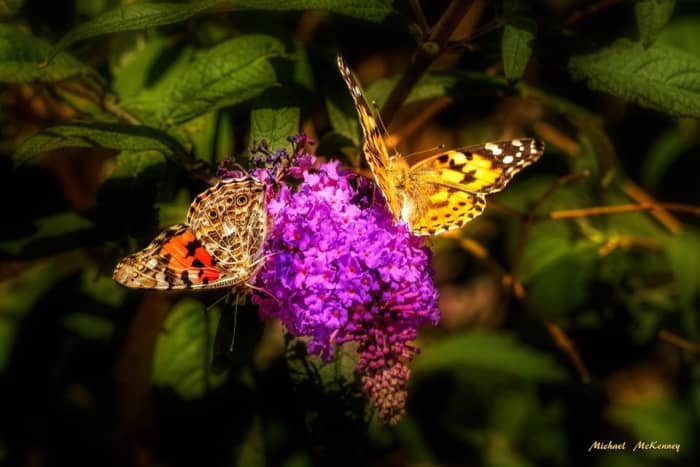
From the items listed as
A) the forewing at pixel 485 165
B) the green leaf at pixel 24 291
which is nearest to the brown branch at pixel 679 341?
the forewing at pixel 485 165

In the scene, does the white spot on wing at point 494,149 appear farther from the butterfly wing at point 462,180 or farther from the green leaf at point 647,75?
the green leaf at point 647,75

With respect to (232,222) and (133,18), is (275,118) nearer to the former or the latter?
(232,222)

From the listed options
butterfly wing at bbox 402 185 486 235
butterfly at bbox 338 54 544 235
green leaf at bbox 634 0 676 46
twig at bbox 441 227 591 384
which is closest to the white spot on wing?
butterfly at bbox 338 54 544 235

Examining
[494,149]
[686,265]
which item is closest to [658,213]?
[686,265]

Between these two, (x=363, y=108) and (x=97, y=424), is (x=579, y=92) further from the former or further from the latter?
(x=97, y=424)

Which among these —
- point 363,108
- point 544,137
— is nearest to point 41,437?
point 363,108

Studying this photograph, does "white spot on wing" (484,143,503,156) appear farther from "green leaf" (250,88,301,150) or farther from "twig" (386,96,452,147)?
"twig" (386,96,452,147)
